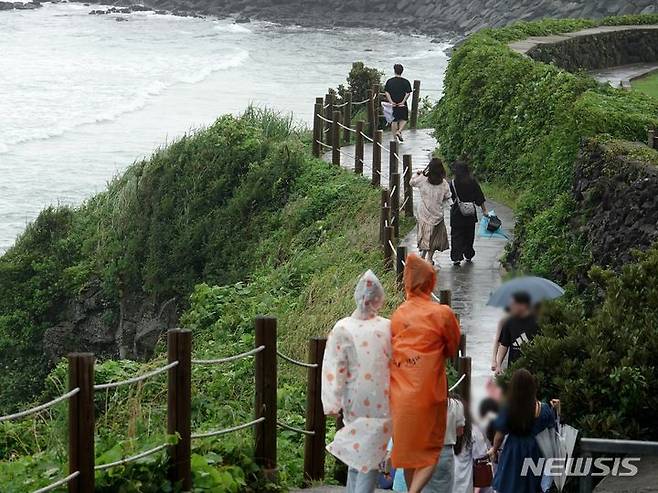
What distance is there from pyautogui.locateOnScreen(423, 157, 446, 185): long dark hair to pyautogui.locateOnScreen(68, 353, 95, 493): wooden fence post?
8242 mm

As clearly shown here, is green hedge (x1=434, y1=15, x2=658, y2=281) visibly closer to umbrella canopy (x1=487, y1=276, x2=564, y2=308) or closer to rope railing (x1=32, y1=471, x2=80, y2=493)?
umbrella canopy (x1=487, y1=276, x2=564, y2=308)

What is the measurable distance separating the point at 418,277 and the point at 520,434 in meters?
1.10

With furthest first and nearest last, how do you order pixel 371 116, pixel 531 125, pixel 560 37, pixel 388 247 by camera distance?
pixel 560 37
pixel 371 116
pixel 531 125
pixel 388 247

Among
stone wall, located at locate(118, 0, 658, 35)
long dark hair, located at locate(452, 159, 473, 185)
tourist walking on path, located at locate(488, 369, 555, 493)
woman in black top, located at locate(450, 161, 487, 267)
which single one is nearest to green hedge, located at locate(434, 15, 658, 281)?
woman in black top, located at locate(450, 161, 487, 267)

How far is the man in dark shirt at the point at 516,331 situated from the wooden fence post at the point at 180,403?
2.74m

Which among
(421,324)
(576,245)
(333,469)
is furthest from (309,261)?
(421,324)

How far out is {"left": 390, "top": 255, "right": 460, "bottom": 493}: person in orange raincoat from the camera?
24.1 feet

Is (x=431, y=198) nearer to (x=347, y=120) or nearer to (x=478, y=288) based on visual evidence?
(x=478, y=288)

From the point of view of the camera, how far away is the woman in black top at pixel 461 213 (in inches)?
619

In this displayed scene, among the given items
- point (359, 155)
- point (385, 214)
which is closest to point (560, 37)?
point (359, 155)

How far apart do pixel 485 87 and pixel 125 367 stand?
388 inches

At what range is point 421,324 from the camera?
7348mm

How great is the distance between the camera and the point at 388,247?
654 inches

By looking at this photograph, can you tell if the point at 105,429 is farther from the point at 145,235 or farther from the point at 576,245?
the point at 145,235
